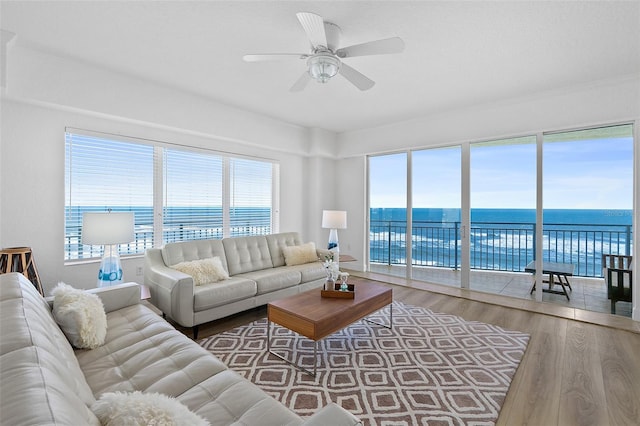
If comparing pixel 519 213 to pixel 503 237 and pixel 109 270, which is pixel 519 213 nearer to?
pixel 503 237

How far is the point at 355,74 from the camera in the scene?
248 cm

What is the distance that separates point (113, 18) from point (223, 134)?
2034 millimetres

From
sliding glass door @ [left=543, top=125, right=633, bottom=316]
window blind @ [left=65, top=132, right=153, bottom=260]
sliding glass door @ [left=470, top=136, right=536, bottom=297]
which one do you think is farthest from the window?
sliding glass door @ [left=543, top=125, right=633, bottom=316]

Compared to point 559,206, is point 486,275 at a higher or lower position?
lower

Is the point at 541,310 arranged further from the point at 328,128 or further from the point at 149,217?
the point at 149,217

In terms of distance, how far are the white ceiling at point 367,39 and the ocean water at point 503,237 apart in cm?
174

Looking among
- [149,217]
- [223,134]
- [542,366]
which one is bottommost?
[542,366]

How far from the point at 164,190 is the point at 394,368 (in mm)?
3597

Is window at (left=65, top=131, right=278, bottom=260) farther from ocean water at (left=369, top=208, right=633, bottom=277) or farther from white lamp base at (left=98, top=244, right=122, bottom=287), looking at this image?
ocean water at (left=369, top=208, right=633, bottom=277)

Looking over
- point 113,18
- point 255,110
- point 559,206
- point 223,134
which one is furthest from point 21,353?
point 559,206

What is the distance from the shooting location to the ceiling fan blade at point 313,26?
5.96ft

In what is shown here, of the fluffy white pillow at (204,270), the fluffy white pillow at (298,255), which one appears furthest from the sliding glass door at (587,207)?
the fluffy white pillow at (204,270)

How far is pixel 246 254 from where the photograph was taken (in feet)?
12.7

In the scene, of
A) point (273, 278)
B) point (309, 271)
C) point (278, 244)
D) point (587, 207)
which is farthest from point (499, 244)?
point (273, 278)
